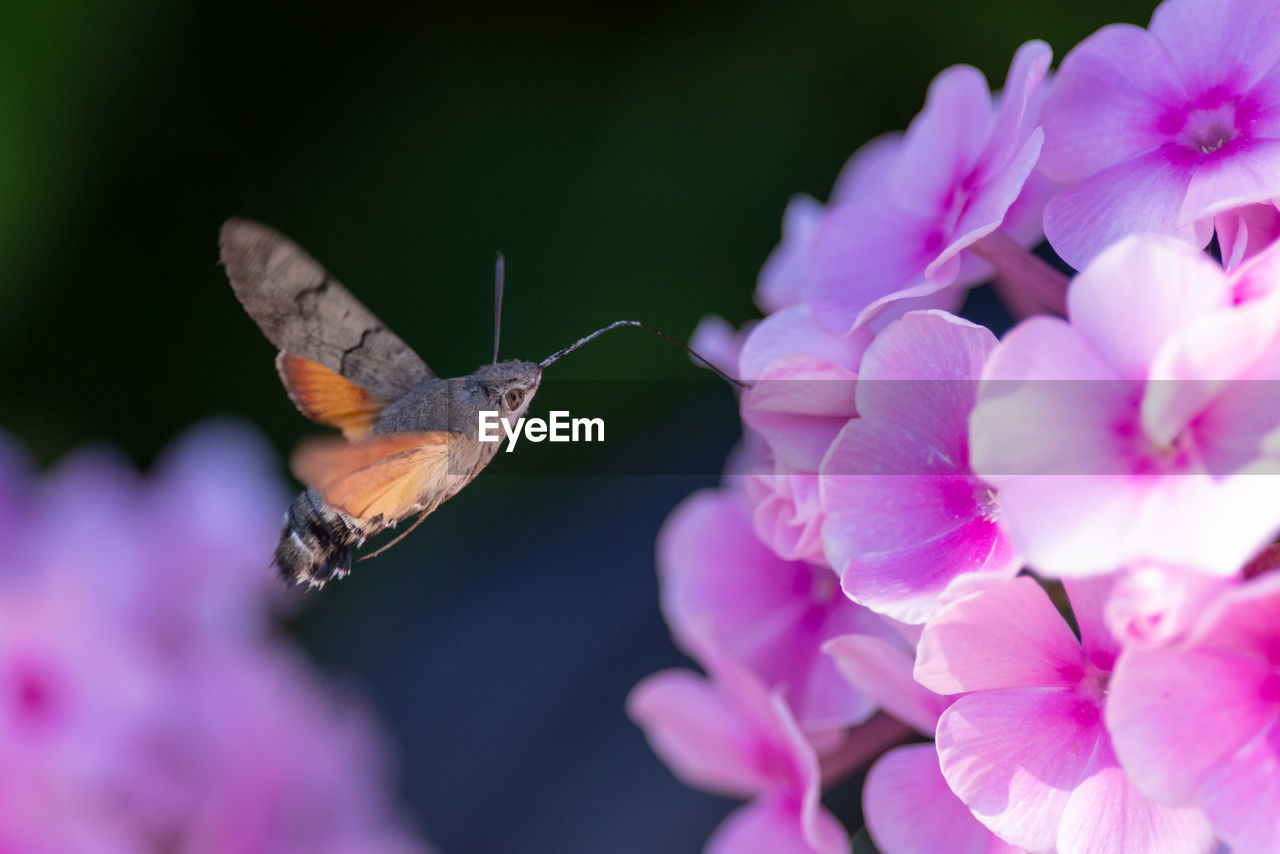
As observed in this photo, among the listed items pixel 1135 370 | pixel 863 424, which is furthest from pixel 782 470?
pixel 1135 370

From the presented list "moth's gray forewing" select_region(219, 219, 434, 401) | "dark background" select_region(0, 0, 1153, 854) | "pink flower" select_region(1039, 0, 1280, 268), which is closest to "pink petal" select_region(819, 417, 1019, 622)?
"pink flower" select_region(1039, 0, 1280, 268)

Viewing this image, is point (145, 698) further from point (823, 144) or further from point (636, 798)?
point (823, 144)

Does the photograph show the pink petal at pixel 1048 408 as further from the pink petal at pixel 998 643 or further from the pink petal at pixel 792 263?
the pink petal at pixel 792 263

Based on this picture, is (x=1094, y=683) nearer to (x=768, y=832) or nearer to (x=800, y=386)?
(x=800, y=386)

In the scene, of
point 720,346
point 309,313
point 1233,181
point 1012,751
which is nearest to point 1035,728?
point 1012,751

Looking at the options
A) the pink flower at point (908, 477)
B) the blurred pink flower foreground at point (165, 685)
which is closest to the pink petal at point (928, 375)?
the pink flower at point (908, 477)
